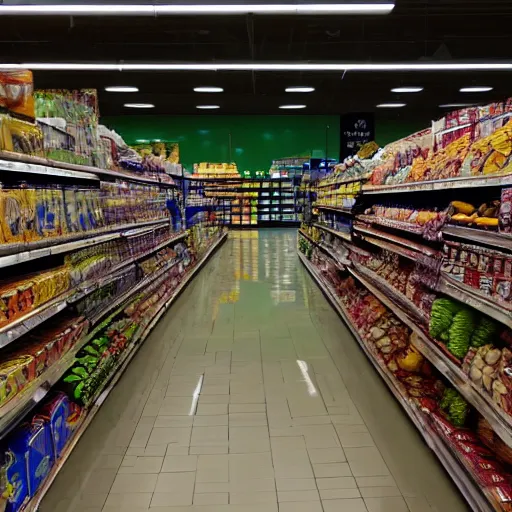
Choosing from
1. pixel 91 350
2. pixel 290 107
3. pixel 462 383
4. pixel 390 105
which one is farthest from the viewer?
pixel 290 107

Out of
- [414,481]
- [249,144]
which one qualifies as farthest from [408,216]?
[249,144]

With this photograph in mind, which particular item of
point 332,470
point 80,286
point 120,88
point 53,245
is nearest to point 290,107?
point 120,88

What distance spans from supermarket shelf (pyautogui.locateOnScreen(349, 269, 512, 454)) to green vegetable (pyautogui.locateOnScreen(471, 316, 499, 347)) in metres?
0.17

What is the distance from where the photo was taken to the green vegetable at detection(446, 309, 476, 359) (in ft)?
7.57

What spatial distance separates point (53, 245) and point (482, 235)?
2140mm

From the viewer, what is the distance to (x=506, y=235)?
184cm

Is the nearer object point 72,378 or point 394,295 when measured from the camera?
point 72,378

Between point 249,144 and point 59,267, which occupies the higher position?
point 249,144

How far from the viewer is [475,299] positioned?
81.0 inches

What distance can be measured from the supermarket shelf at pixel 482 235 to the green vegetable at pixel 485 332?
408mm

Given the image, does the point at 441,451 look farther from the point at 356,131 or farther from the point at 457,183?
the point at 356,131

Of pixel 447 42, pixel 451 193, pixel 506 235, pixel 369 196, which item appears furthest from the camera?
pixel 447 42

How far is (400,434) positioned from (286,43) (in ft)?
30.0

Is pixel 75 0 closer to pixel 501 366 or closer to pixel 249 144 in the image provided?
pixel 501 366
